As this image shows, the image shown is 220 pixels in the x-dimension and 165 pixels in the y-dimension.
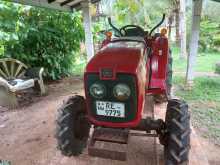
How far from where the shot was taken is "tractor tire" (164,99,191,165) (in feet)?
6.77

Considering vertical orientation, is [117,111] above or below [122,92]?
below

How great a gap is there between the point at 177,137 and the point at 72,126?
105 cm

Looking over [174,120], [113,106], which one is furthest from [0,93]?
[174,120]

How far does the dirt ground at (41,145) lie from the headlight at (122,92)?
2.95ft

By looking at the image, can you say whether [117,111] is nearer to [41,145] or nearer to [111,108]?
[111,108]

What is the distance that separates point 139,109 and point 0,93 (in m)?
3.48

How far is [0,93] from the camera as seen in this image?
4.49m

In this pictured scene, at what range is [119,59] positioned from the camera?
2.03 metres

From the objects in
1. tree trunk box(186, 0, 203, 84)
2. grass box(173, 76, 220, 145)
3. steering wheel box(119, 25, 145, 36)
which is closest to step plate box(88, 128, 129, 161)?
steering wheel box(119, 25, 145, 36)

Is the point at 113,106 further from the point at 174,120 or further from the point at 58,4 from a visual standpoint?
the point at 58,4

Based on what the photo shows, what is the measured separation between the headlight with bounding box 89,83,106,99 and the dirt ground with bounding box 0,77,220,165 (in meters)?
0.89

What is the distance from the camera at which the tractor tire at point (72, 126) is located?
7.58 feet

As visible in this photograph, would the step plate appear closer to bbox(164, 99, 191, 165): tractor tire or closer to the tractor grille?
the tractor grille

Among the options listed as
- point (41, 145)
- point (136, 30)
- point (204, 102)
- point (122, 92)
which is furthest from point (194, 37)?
point (41, 145)
